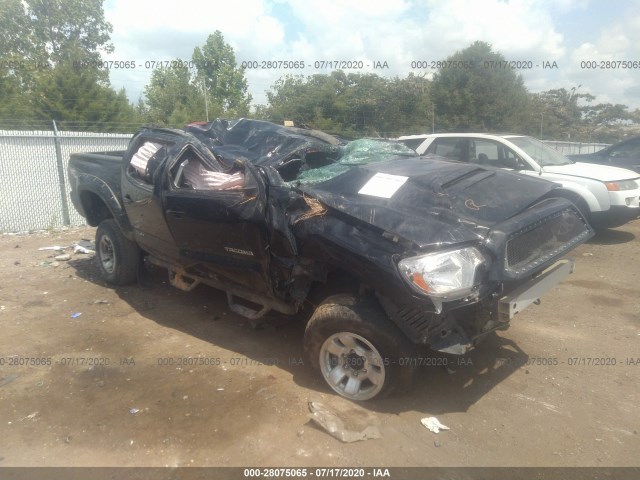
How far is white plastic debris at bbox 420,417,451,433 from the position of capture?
3.10 m

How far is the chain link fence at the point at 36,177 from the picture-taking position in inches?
348

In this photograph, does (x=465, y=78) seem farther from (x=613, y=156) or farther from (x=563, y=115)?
(x=563, y=115)

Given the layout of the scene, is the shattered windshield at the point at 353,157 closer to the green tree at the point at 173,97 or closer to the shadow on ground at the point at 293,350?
the shadow on ground at the point at 293,350

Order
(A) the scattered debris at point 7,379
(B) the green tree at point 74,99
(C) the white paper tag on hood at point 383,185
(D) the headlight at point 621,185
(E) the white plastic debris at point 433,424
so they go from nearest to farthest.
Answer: (E) the white plastic debris at point 433,424 → (C) the white paper tag on hood at point 383,185 → (A) the scattered debris at point 7,379 → (D) the headlight at point 621,185 → (B) the green tree at point 74,99

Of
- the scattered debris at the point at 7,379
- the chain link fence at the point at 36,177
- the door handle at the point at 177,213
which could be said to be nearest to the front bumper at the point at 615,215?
the door handle at the point at 177,213

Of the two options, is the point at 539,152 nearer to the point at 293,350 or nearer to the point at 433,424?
the point at 293,350

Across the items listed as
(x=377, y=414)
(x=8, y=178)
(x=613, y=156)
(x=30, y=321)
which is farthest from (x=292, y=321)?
(x=613, y=156)

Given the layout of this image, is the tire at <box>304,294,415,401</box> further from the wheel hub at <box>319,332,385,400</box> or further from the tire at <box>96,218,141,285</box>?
the tire at <box>96,218,141,285</box>

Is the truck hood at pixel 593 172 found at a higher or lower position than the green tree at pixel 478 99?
lower

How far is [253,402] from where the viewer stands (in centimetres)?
340

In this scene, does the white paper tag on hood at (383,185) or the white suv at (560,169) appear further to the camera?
the white suv at (560,169)

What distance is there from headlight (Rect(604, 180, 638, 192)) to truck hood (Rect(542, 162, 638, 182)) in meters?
0.06

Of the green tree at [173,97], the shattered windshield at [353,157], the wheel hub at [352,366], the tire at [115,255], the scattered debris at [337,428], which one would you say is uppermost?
the green tree at [173,97]

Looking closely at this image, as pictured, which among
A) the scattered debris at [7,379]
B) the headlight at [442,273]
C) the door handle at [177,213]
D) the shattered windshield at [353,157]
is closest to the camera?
the headlight at [442,273]
